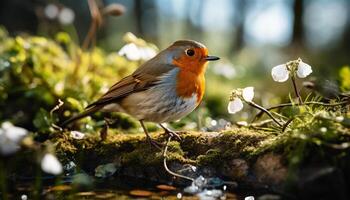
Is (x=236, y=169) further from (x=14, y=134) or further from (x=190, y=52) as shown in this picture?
(x=14, y=134)

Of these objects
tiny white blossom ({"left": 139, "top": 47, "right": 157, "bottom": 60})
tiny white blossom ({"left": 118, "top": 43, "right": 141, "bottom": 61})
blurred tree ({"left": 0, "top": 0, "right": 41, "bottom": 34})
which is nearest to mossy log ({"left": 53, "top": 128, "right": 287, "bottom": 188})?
tiny white blossom ({"left": 118, "top": 43, "right": 141, "bottom": 61})

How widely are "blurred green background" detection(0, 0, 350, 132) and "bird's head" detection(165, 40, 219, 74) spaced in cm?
50

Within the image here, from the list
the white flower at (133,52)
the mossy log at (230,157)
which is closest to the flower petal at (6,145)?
the mossy log at (230,157)

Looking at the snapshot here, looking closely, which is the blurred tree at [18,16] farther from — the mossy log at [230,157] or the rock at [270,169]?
the rock at [270,169]

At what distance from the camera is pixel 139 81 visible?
11.5 ft

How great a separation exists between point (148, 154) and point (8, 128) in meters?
1.30

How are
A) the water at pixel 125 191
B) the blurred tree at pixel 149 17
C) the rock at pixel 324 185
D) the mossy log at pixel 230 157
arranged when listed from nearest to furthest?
the rock at pixel 324 185 < the mossy log at pixel 230 157 < the water at pixel 125 191 < the blurred tree at pixel 149 17

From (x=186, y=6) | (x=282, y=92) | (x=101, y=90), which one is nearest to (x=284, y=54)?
(x=282, y=92)

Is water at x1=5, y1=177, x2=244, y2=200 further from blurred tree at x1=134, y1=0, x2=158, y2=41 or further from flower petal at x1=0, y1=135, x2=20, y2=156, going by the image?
blurred tree at x1=134, y1=0, x2=158, y2=41

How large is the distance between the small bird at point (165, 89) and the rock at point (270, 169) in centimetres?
74

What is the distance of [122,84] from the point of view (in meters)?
3.56

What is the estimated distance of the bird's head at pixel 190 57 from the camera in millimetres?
3449

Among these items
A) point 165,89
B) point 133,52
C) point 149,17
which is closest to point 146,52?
point 133,52

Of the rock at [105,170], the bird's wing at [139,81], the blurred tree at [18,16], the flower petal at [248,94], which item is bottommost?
the rock at [105,170]
